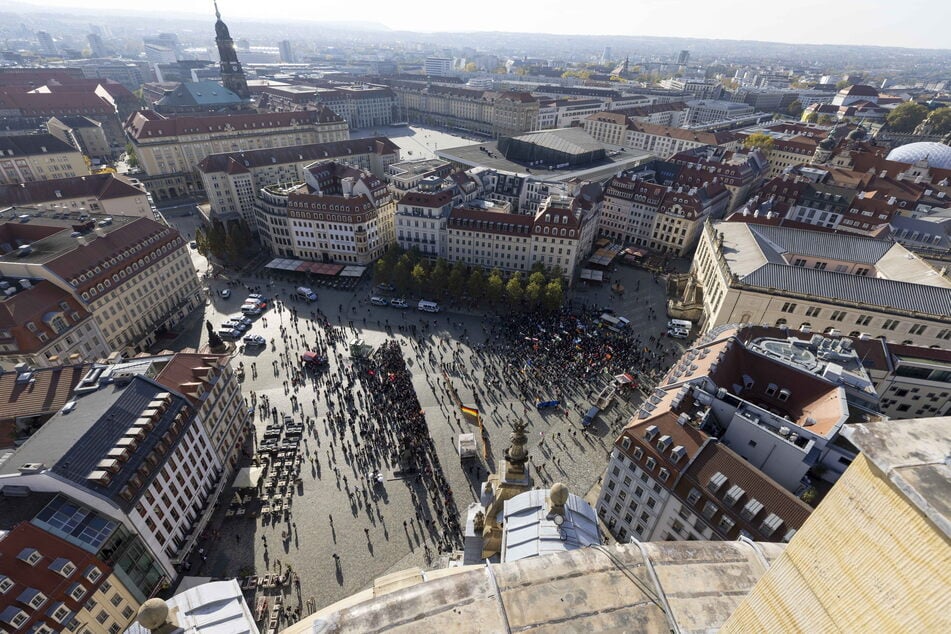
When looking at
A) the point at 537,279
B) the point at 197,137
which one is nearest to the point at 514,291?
the point at 537,279

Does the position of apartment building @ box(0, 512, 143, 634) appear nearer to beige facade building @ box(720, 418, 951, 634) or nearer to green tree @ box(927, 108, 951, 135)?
beige facade building @ box(720, 418, 951, 634)

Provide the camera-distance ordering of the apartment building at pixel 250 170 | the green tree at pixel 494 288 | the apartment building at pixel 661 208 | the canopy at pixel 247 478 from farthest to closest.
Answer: the apartment building at pixel 250 170 → the apartment building at pixel 661 208 → the green tree at pixel 494 288 → the canopy at pixel 247 478

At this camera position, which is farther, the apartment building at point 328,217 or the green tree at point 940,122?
the green tree at point 940,122

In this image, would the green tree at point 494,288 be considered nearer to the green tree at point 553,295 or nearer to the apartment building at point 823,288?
the green tree at point 553,295

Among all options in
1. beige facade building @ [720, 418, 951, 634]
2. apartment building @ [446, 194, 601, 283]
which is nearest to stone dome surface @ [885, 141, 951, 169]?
apartment building @ [446, 194, 601, 283]

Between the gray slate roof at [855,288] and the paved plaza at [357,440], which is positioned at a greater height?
the gray slate roof at [855,288]

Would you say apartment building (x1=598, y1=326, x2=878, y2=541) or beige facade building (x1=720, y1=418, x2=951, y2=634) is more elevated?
beige facade building (x1=720, y1=418, x2=951, y2=634)

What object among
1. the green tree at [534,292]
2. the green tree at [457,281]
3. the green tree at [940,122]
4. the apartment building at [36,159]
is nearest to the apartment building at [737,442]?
the green tree at [534,292]
